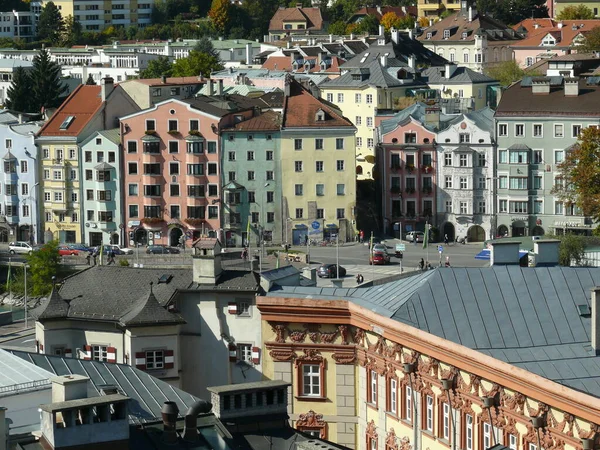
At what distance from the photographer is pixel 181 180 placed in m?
109

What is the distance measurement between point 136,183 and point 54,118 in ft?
23.8

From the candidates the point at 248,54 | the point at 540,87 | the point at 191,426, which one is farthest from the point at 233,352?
the point at 248,54

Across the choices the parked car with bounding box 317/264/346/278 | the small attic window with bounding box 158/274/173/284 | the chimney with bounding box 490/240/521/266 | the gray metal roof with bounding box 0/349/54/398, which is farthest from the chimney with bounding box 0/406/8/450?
the parked car with bounding box 317/264/346/278

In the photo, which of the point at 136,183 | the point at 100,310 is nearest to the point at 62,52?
the point at 136,183

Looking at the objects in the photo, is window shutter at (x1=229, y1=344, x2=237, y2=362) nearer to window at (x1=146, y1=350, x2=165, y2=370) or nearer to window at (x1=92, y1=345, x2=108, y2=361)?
window at (x1=146, y1=350, x2=165, y2=370)

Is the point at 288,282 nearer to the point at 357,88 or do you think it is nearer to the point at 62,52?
the point at 357,88

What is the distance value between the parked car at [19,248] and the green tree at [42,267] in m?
7.74

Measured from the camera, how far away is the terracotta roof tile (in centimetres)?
11206

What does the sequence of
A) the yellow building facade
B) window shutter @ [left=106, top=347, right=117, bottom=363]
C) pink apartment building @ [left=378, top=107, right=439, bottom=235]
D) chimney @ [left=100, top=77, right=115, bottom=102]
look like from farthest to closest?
chimney @ [left=100, top=77, right=115, bottom=102]
pink apartment building @ [left=378, top=107, right=439, bottom=235]
window shutter @ [left=106, top=347, right=117, bottom=363]
the yellow building facade

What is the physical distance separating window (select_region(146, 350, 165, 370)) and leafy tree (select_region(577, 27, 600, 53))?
104 meters

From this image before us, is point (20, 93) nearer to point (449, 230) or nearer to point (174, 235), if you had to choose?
point (174, 235)

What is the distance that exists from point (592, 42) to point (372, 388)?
113 m

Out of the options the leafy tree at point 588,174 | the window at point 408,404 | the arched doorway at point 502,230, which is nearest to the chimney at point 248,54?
the arched doorway at point 502,230

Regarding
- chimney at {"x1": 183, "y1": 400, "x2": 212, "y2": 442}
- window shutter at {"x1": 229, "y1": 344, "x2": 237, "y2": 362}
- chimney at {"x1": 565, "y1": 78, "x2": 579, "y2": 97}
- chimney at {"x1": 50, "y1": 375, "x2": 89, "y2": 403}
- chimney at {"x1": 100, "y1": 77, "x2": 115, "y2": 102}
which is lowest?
window shutter at {"x1": 229, "y1": 344, "x2": 237, "y2": 362}
